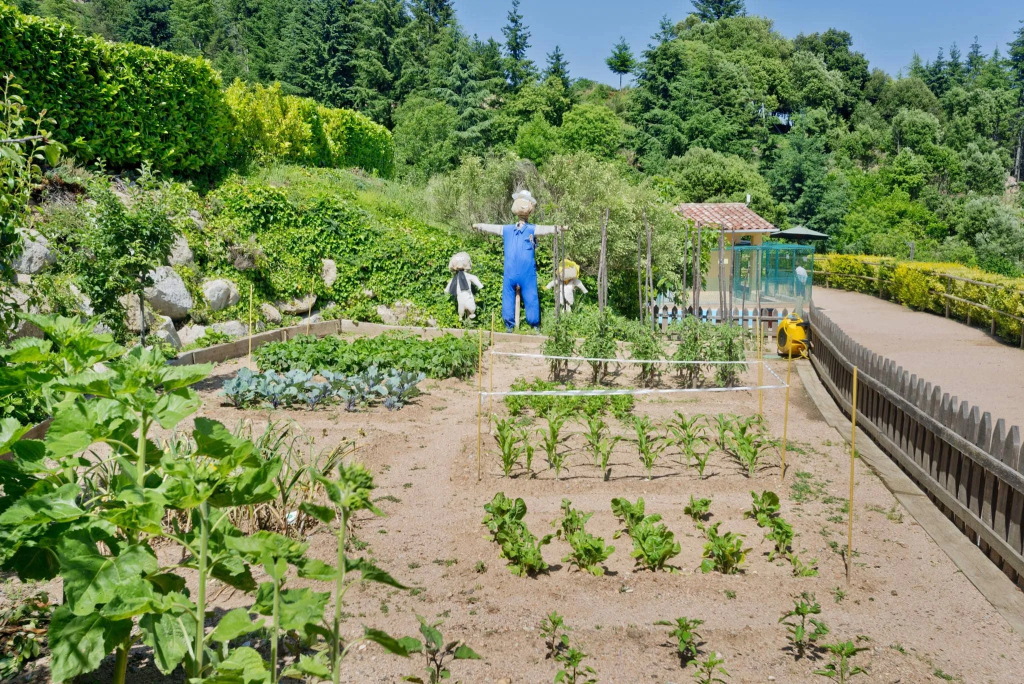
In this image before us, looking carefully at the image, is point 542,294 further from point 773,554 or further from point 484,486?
point 773,554

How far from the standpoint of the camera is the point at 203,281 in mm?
13125

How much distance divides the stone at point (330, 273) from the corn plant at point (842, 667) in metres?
12.3

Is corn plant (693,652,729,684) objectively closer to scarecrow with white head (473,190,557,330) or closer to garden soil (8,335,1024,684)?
garden soil (8,335,1024,684)

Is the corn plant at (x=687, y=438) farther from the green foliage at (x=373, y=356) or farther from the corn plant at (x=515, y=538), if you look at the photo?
the green foliage at (x=373, y=356)

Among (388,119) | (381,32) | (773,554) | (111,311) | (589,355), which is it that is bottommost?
(773,554)

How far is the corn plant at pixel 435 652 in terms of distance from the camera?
8.85 ft

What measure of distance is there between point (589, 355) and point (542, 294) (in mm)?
5357

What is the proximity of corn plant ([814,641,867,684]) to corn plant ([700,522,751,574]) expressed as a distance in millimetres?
1063

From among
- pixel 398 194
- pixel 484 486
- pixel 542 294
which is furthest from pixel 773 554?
pixel 398 194

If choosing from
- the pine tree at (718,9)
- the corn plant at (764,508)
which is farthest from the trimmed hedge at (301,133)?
the pine tree at (718,9)

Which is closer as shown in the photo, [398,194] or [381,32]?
[398,194]

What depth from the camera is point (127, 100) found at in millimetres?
14258

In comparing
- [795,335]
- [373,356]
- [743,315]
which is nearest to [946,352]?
[795,335]

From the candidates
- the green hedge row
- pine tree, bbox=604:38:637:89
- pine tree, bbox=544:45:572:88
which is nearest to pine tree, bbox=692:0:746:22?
pine tree, bbox=604:38:637:89
